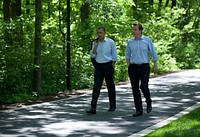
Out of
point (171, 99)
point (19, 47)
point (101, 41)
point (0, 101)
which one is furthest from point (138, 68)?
point (19, 47)

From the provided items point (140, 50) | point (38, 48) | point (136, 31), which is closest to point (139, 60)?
point (140, 50)

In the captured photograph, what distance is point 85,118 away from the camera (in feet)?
32.4

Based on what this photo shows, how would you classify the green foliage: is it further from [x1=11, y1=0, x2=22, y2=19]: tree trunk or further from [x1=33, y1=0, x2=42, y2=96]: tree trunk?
[x1=11, y1=0, x2=22, y2=19]: tree trunk

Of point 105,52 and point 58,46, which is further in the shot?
point 58,46

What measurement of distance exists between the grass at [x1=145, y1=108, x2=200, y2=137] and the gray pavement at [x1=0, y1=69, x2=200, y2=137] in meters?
0.26

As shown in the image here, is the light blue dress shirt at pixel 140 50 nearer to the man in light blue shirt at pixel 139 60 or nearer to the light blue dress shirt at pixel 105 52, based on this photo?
the man in light blue shirt at pixel 139 60

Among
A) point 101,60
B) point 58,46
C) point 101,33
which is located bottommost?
point 101,60

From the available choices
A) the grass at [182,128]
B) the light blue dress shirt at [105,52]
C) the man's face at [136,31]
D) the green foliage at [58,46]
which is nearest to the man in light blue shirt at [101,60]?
the light blue dress shirt at [105,52]

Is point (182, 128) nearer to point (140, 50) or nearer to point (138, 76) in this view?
point (138, 76)

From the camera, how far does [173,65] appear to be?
3136 centimetres

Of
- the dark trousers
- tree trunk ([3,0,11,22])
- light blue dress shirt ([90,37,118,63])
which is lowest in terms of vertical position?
the dark trousers

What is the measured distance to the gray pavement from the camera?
8.27m

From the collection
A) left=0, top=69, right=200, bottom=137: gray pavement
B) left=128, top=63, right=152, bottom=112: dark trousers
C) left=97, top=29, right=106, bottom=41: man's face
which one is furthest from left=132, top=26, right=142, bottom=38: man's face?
left=0, top=69, right=200, bottom=137: gray pavement

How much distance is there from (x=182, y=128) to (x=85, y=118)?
2.40m
